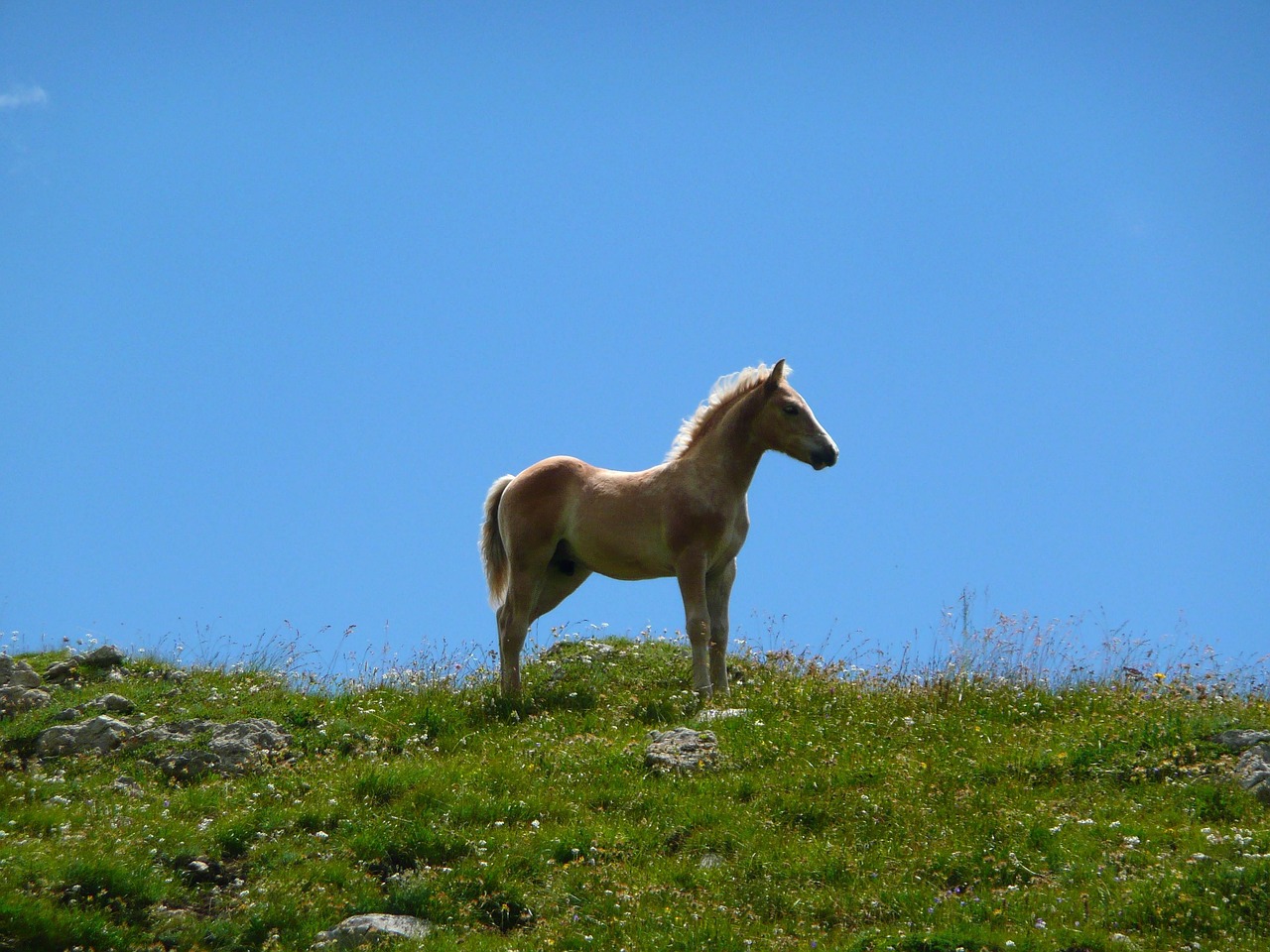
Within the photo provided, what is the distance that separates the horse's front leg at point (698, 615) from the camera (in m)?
13.7

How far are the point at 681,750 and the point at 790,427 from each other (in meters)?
4.42

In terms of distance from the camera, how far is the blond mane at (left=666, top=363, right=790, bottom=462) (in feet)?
48.9

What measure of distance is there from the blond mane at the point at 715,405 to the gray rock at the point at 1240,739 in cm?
646

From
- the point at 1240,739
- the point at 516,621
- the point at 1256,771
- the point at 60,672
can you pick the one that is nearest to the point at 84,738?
the point at 60,672

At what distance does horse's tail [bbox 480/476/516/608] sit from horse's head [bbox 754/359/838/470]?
12.3 ft

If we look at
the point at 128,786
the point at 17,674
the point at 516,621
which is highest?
the point at 516,621

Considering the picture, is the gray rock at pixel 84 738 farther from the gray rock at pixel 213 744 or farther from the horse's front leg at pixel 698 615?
the horse's front leg at pixel 698 615

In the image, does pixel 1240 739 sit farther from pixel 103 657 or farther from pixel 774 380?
pixel 103 657

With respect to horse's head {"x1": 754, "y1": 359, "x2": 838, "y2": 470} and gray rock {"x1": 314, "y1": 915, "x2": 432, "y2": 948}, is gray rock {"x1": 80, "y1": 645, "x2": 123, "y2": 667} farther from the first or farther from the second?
horse's head {"x1": 754, "y1": 359, "x2": 838, "y2": 470}

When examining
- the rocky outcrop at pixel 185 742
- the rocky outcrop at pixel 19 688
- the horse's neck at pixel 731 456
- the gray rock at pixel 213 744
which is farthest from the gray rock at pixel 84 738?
the horse's neck at pixel 731 456

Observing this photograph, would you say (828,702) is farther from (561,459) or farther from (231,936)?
(231,936)

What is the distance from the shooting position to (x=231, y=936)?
8852 mm

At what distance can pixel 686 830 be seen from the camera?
10188mm

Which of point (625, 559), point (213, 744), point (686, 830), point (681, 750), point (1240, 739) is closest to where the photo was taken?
point (686, 830)
